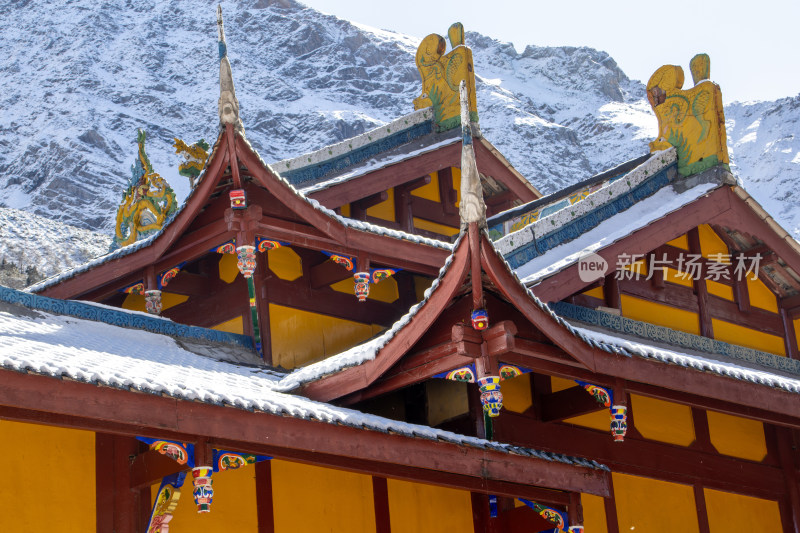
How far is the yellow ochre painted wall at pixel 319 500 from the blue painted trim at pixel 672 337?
299cm

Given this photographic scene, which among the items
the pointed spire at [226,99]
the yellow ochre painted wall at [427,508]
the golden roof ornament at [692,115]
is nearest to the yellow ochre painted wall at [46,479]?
the yellow ochre painted wall at [427,508]

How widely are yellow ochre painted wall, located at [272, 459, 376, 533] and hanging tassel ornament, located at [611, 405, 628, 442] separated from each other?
7.38 ft

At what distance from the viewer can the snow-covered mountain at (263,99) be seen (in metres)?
75.6

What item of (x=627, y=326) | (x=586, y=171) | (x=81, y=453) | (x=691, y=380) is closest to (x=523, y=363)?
(x=691, y=380)

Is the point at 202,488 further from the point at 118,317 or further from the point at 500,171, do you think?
the point at 500,171

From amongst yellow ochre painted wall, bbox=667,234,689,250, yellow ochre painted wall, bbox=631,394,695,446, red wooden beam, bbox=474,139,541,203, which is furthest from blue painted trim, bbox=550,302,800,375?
red wooden beam, bbox=474,139,541,203

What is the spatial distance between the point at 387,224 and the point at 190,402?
273 inches

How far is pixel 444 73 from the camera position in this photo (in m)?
15.7

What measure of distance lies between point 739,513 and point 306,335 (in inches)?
201

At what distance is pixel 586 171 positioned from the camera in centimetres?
7938

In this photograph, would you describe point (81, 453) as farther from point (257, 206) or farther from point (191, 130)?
point (191, 130)

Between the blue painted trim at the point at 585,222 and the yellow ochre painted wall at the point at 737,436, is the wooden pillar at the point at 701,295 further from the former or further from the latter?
the yellow ochre painted wall at the point at 737,436

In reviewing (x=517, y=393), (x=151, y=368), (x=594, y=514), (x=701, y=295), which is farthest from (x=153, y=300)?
(x=701, y=295)

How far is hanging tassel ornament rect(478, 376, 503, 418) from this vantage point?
9.45 metres
